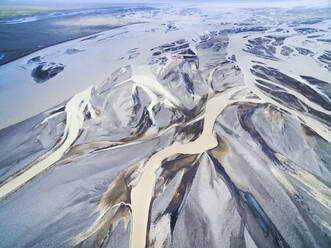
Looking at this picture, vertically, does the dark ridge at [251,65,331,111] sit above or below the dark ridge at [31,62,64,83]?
below

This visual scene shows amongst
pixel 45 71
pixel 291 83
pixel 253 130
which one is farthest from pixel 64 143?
pixel 291 83

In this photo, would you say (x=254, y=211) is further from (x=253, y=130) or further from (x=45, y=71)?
(x=45, y=71)

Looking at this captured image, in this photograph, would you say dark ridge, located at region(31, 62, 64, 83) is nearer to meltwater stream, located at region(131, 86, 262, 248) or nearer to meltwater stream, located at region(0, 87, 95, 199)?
meltwater stream, located at region(0, 87, 95, 199)

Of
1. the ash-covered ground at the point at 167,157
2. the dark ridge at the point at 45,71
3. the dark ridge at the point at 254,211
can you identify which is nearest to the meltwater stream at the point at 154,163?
the ash-covered ground at the point at 167,157

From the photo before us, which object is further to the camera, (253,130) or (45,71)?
(45,71)

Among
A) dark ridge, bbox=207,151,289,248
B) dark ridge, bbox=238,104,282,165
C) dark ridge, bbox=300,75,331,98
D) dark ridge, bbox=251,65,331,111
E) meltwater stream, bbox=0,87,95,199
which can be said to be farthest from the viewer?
dark ridge, bbox=300,75,331,98

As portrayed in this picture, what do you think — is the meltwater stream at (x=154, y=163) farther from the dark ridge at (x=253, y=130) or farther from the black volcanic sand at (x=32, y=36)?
the black volcanic sand at (x=32, y=36)

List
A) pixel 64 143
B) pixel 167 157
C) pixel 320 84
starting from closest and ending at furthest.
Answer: pixel 167 157, pixel 64 143, pixel 320 84

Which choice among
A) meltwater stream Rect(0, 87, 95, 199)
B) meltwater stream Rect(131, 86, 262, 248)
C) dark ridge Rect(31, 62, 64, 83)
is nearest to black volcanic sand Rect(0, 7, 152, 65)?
dark ridge Rect(31, 62, 64, 83)

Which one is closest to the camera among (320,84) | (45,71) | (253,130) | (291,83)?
(253,130)
